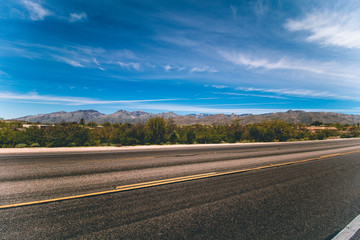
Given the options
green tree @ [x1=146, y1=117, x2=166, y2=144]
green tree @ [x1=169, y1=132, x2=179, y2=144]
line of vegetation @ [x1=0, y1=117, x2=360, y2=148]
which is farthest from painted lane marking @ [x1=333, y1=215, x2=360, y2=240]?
green tree @ [x1=169, y1=132, x2=179, y2=144]

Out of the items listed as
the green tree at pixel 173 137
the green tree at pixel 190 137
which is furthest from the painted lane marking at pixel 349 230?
the green tree at pixel 190 137

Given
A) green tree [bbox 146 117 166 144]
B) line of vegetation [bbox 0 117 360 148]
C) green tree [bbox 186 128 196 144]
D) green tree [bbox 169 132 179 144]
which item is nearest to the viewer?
line of vegetation [bbox 0 117 360 148]

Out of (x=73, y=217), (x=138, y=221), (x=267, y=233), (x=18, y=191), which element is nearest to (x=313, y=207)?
(x=267, y=233)

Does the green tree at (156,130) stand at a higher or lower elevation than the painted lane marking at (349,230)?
higher

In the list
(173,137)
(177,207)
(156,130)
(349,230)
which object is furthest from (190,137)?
(349,230)

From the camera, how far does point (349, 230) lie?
3.32 meters

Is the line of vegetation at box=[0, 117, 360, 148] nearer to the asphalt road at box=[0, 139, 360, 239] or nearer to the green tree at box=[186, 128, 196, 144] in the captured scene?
the green tree at box=[186, 128, 196, 144]

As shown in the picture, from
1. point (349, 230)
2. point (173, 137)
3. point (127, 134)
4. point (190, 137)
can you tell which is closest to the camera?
point (349, 230)

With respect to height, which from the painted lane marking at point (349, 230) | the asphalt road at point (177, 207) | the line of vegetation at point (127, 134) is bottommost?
the painted lane marking at point (349, 230)

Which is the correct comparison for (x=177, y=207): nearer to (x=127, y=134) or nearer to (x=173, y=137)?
(x=127, y=134)

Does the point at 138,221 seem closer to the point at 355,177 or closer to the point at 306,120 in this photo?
the point at 355,177

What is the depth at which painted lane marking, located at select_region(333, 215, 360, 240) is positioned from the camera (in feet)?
10.2

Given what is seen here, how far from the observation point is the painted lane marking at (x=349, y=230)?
10.2 ft

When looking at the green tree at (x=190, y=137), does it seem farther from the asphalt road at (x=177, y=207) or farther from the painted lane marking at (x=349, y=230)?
the painted lane marking at (x=349, y=230)
